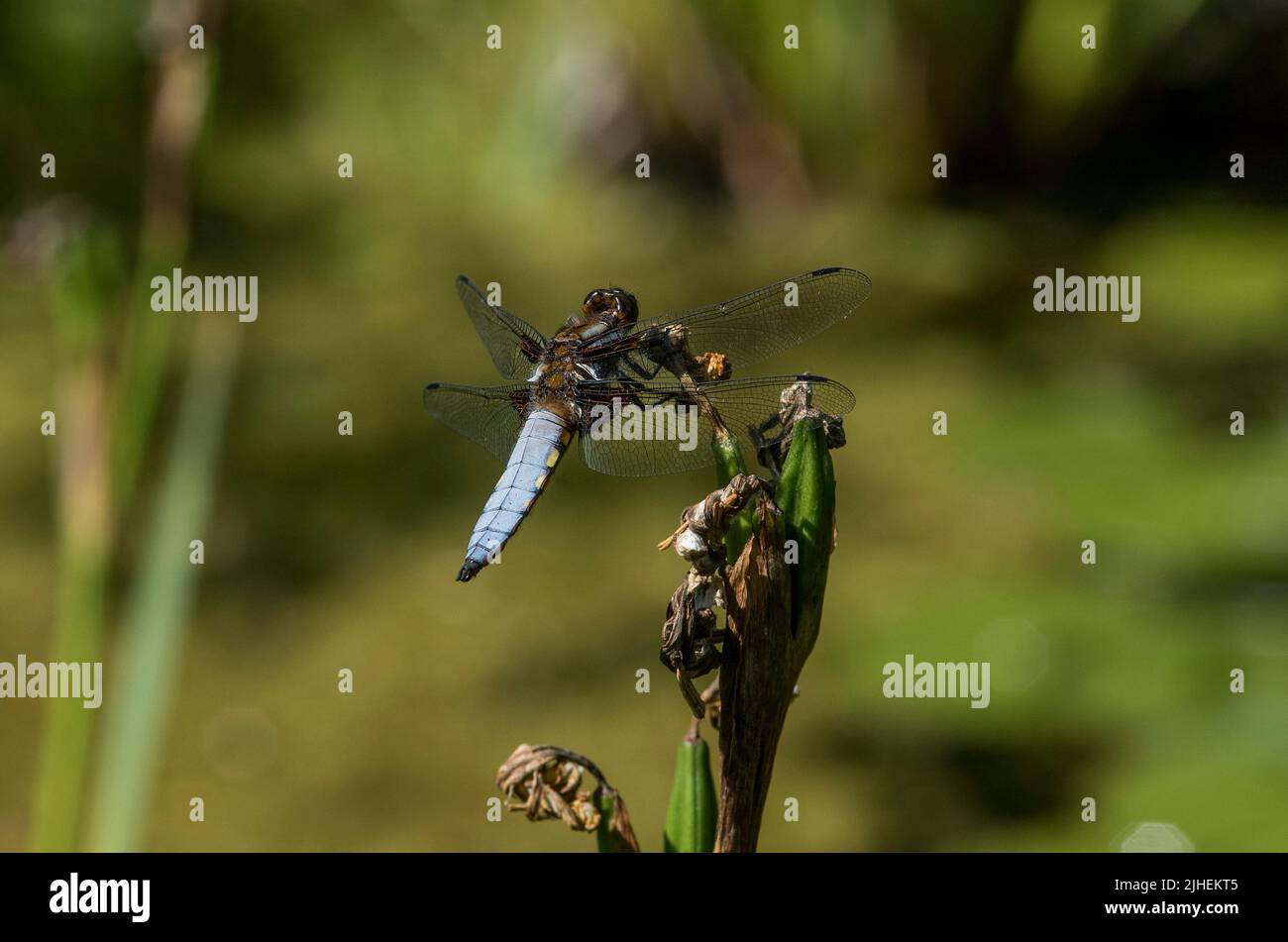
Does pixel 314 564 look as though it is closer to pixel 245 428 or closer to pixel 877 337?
pixel 245 428

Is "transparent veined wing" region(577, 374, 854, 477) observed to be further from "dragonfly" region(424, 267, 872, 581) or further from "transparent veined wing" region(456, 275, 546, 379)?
"transparent veined wing" region(456, 275, 546, 379)

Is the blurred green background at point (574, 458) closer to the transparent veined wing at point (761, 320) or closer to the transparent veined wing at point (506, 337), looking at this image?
the transparent veined wing at point (506, 337)

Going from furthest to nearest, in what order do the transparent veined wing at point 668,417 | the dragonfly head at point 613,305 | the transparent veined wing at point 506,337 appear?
the transparent veined wing at point 506,337
the dragonfly head at point 613,305
the transparent veined wing at point 668,417

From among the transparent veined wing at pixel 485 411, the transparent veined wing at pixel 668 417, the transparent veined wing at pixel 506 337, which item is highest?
the transparent veined wing at pixel 506 337

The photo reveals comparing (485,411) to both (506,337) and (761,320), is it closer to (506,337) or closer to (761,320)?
(506,337)

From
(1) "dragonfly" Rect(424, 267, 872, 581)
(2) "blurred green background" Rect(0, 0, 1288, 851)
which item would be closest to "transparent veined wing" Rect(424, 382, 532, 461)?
(1) "dragonfly" Rect(424, 267, 872, 581)

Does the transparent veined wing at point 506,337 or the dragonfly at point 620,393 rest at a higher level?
the transparent veined wing at point 506,337

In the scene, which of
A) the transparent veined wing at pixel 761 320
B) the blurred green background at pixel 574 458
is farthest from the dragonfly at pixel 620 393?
the blurred green background at pixel 574 458

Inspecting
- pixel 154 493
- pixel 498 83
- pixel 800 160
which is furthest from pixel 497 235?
pixel 154 493
